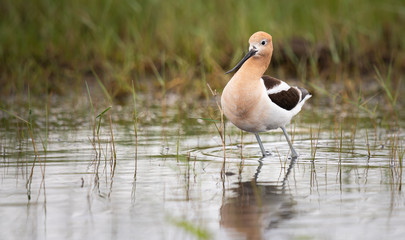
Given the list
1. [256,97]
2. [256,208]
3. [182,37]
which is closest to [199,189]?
[256,208]

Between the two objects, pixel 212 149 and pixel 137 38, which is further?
pixel 137 38

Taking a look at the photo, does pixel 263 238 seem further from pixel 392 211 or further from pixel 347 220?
pixel 392 211

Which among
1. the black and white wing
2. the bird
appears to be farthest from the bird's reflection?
the black and white wing

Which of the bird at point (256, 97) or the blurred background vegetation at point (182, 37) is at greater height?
the blurred background vegetation at point (182, 37)

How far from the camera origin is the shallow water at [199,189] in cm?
368

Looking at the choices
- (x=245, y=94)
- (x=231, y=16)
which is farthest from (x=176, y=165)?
(x=231, y=16)

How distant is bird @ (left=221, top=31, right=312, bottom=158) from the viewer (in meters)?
5.75

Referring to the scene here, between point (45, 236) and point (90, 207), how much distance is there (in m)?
0.60

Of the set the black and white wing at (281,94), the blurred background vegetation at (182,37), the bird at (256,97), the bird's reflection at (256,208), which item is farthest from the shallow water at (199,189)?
the blurred background vegetation at (182,37)

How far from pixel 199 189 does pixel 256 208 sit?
630 mm

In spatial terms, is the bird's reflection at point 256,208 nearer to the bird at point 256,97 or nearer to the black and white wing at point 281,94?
the bird at point 256,97

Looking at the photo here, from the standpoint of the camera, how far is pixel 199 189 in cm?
462

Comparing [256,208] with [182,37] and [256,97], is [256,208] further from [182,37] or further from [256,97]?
[182,37]

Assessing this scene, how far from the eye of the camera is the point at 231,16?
41.2ft
